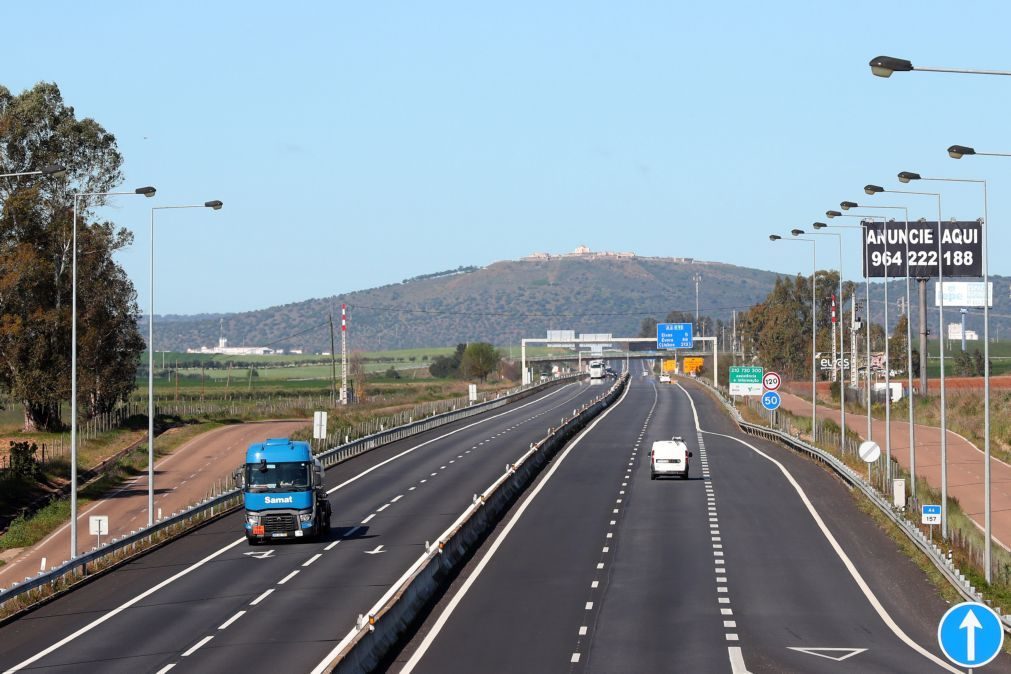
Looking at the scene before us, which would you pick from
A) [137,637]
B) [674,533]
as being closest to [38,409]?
[674,533]

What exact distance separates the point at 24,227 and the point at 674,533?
52.8 meters

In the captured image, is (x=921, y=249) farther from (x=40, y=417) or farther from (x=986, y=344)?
(x=40, y=417)

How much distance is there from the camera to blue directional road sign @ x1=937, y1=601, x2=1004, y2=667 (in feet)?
48.6

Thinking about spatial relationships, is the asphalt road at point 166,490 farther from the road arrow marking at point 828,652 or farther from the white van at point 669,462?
the road arrow marking at point 828,652

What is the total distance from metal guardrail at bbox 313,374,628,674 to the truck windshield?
181 inches

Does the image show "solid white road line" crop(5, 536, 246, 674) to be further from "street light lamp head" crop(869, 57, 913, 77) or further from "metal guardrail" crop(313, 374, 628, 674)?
"street light lamp head" crop(869, 57, 913, 77)

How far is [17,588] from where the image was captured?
107 ft

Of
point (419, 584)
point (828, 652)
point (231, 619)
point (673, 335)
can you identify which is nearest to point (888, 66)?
point (828, 652)

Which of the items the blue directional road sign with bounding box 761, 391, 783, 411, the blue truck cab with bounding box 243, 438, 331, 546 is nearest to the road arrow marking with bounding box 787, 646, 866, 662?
the blue truck cab with bounding box 243, 438, 331, 546

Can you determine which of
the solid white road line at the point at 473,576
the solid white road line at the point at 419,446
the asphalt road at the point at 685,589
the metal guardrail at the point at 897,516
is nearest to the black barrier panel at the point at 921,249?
the metal guardrail at the point at 897,516

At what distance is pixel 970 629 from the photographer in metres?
14.8

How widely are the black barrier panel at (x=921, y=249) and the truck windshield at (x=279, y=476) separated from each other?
2182 cm

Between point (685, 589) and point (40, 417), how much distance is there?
212ft

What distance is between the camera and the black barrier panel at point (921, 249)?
4906 centimetres
